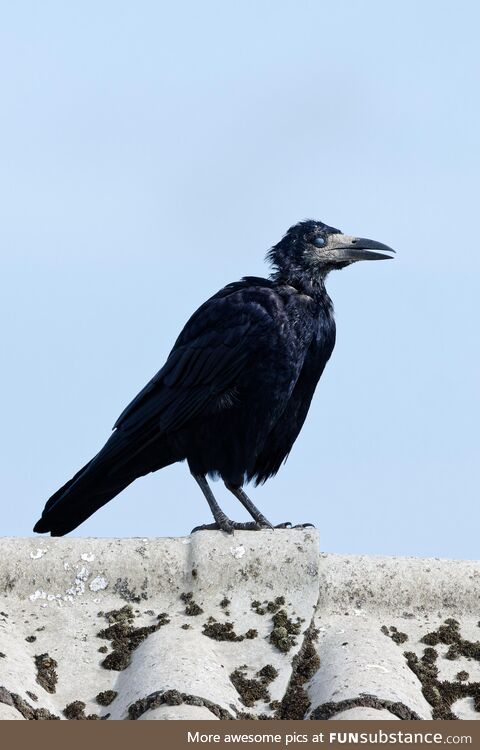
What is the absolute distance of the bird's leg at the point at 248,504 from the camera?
6358 millimetres

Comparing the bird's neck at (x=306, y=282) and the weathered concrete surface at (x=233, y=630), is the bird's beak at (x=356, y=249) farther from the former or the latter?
the weathered concrete surface at (x=233, y=630)

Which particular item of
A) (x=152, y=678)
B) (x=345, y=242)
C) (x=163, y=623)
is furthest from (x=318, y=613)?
(x=345, y=242)

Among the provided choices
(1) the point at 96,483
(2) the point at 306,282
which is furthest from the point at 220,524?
(2) the point at 306,282

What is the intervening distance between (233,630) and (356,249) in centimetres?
335

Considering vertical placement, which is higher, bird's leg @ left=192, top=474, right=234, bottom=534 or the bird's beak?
the bird's beak

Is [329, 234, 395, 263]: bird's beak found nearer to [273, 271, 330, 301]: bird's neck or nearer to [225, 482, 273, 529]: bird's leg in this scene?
[273, 271, 330, 301]: bird's neck

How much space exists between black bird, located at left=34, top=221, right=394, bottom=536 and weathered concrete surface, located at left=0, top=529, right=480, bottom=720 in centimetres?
126

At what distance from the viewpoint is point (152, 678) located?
13.2ft

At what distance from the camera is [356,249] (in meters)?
7.38

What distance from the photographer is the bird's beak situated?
7.30m

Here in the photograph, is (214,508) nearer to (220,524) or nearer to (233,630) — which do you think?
(220,524)

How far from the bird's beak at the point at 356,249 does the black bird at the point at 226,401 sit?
56 cm

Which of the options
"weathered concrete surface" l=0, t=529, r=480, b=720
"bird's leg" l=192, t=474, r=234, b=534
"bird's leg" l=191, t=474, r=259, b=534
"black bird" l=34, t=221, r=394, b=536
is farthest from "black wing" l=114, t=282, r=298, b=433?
"weathered concrete surface" l=0, t=529, r=480, b=720
